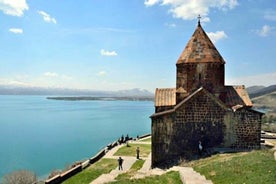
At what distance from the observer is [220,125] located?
43.3 ft

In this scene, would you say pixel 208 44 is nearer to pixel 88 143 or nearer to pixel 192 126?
pixel 192 126

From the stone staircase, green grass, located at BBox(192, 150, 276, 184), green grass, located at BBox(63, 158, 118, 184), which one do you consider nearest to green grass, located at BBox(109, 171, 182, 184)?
the stone staircase

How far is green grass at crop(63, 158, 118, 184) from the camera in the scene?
12.2 meters

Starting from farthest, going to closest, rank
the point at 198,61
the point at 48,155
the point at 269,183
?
1. the point at 48,155
2. the point at 198,61
3. the point at 269,183

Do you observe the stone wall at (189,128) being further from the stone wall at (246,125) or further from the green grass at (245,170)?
the green grass at (245,170)

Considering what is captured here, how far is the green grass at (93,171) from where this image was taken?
12.2 metres

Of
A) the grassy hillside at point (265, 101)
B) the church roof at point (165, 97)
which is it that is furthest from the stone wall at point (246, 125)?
the grassy hillside at point (265, 101)

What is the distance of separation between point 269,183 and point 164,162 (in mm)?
6600

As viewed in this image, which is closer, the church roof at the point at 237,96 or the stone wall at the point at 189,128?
Answer: the stone wall at the point at 189,128

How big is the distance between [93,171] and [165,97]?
5240mm

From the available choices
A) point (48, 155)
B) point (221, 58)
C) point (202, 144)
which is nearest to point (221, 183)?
point (202, 144)

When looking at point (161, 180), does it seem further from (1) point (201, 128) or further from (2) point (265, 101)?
(2) point (265, 101)

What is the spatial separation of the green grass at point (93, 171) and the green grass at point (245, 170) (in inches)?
202

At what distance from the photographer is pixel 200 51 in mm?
14297
